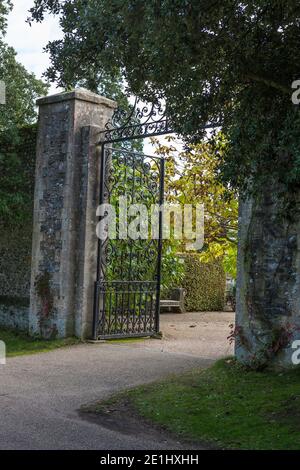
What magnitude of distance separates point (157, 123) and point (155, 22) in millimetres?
4778

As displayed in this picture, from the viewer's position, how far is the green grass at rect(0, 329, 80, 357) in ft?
34.9

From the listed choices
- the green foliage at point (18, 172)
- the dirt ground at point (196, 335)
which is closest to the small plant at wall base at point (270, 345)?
the dirt ground at point (196, 335)


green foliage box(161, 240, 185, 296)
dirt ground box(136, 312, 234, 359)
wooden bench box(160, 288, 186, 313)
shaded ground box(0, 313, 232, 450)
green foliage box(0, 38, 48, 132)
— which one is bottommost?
shaded ground box(0, 313, 232, 450)

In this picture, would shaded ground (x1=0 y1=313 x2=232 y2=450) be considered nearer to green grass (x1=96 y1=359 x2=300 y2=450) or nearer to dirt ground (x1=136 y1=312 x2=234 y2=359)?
dirt ground (x1=136 y1=312 x2=234 y2=359)

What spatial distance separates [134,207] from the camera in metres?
12.1

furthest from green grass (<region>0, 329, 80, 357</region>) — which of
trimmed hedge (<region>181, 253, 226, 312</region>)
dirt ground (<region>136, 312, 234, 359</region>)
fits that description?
trimmed hedge (<region>181, 253, 226, 312</region>)

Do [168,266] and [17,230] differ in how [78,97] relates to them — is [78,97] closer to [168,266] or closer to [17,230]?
[17,230]

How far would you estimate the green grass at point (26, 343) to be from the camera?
10.6 meters

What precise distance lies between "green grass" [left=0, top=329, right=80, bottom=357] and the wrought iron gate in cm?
66

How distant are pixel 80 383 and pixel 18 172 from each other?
5.88m

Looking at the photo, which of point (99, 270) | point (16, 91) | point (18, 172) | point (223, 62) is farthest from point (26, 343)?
point (223, 62)

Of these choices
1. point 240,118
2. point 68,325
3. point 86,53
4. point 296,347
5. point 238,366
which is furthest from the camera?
point 68,325

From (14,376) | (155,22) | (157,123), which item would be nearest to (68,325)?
(14,376)
